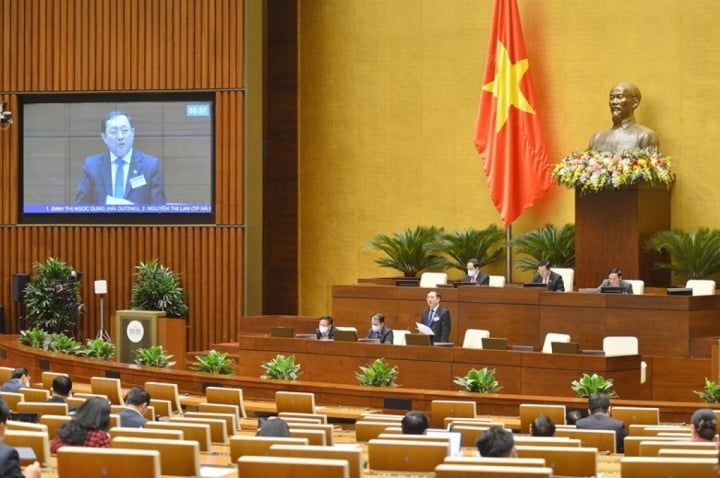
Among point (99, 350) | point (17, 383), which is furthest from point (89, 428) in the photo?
point (99, 350)

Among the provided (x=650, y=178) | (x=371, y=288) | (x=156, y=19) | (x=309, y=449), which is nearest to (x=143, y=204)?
(x=156, y=19)

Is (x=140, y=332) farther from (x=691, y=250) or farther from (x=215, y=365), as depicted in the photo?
(x=691, y=250)

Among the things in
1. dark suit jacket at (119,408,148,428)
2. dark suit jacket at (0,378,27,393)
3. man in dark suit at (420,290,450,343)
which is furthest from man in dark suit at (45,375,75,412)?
man in dark suit at (420,290,450,343)

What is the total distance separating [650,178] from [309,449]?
10449mm

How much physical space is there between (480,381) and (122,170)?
26.1 ft

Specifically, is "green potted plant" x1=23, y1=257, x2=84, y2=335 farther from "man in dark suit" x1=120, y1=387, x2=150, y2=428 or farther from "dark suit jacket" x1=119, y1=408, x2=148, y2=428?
"dark suit jacket" x1=119, y1=408, x2=148, y2=428

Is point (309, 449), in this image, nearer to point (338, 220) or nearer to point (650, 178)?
point (650, 178)

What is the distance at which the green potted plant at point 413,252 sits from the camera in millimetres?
17406

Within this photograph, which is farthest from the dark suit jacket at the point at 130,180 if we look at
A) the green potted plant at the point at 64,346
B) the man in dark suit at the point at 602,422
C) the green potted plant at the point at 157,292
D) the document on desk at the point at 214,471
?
the document on desk at the point at 214,471

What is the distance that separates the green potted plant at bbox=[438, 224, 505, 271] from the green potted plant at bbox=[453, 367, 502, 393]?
5084mm

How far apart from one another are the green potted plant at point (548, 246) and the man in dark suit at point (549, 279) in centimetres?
159

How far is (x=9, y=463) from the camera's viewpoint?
505 cm

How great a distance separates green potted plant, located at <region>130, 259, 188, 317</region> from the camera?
17.7 m

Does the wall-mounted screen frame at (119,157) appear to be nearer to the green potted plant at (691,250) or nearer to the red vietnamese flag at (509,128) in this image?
the red vietnamese flag at (509,128)
